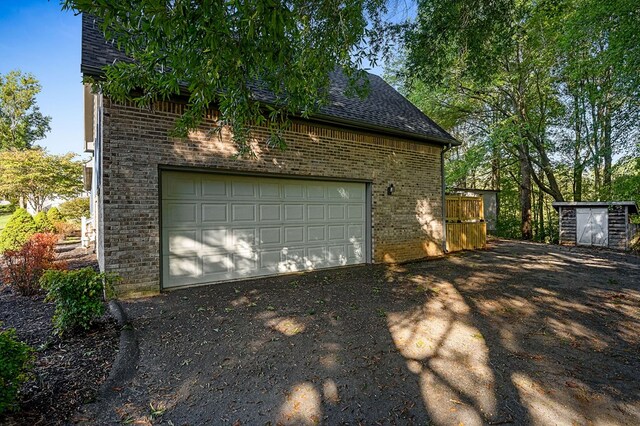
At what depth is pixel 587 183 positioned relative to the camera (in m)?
16.8

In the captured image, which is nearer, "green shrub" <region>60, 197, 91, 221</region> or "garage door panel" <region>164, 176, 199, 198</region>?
"garage door panel" <region>164, 176, 199, 198</region>

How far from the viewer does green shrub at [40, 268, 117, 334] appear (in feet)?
11.2

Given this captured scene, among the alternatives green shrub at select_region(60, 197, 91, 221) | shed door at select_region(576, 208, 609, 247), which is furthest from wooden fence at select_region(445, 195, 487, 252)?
green shrub at select_region(60, 197, 91, 221)

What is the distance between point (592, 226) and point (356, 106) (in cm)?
1117

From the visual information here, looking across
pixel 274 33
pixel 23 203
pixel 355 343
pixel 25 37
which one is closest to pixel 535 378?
pixel 355 343

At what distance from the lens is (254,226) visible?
6.34 m

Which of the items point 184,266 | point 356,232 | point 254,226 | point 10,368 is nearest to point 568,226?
point 356,232

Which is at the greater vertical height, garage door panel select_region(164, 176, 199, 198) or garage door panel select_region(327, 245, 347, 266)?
garage door panel select_region(164, 176, 199, 198)

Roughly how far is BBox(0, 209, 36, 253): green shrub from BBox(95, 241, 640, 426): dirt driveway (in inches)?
332

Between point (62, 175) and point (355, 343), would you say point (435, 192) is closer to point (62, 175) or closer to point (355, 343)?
point (355, 343)

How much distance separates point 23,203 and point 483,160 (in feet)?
89.0

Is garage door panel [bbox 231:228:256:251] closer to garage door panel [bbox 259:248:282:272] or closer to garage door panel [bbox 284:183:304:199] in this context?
garage door panel [bbox 259:248:282:272]

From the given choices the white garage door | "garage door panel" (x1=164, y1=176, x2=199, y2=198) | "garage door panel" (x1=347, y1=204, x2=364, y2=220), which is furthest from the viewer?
"garage door panel" (x1=347, y1=204, x2=364, y2=220)

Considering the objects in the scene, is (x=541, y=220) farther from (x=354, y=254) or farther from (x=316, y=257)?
(x=316, y=257)
